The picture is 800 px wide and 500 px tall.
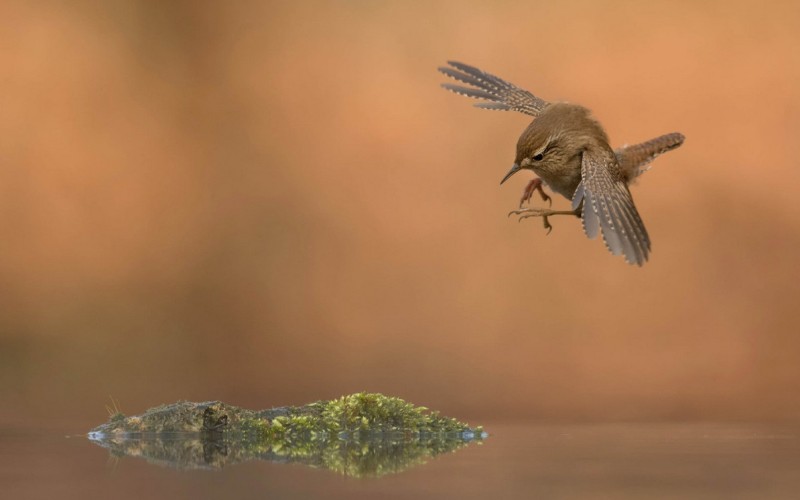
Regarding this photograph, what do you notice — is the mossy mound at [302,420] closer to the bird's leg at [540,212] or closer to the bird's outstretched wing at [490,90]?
the bird's leg at [540,212]

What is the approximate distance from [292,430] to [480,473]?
1704 mm

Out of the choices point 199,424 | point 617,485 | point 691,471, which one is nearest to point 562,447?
point 691,471

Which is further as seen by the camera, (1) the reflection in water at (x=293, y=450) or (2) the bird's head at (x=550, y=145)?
(2) the bird's head at (x=550, y=145)

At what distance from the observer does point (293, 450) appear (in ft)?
15.7

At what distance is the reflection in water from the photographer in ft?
13.9

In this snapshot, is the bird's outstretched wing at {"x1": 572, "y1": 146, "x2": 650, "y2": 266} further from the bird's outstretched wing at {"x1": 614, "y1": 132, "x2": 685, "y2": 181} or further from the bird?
the bird's outstretched wing at {"x1": 614, "y1": 132, "x2": 685, "y2": 181}

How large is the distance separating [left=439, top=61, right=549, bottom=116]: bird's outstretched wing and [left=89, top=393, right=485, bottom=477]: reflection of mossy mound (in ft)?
6.97

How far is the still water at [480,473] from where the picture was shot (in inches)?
133

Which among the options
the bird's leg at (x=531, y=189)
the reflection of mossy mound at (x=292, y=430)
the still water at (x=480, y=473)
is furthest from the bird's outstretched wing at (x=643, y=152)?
the reflection of mossy mound at (x=292, y=430)

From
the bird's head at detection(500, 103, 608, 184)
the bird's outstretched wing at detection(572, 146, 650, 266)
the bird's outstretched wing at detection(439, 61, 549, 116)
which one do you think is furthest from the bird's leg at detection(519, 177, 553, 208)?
the bird's outstretched wing at detection(439, 61, 549, 116)

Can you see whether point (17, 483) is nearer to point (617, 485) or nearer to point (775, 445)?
point (617, 485)

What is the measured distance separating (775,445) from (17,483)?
3.70 meters

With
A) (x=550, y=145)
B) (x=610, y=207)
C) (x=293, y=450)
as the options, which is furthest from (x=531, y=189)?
(x=293, y=450)

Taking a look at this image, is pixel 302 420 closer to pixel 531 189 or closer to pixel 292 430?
pixel 292 430
